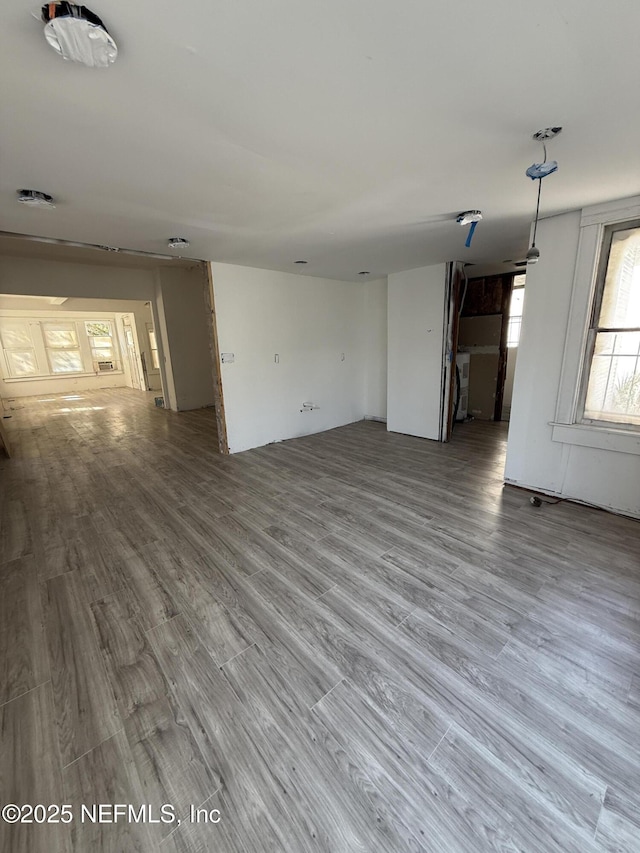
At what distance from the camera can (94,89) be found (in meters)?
1.32

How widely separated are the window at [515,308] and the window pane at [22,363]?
13.0 m

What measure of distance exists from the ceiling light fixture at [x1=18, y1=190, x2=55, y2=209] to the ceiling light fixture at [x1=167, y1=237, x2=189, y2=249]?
1125 millimetres

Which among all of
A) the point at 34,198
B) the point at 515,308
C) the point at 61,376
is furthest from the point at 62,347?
the point at 515,308

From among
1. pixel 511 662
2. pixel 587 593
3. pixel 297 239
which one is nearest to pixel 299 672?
pixel 511 662

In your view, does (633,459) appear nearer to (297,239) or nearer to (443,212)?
(443,212)

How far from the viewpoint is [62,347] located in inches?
429

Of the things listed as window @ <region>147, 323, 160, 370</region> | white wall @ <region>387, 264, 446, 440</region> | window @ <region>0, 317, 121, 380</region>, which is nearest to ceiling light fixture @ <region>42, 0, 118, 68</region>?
white wall @ <region>387, 264, 446, 440</region>

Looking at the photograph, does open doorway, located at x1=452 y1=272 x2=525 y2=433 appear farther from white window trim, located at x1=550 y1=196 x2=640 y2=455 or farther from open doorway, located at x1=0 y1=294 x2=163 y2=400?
open doorway, located at x1=0 y1=294 x2=163 y2=400

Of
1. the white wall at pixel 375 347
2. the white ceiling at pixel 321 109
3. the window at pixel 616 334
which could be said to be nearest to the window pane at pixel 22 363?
the white ceiling at pixel 321 109

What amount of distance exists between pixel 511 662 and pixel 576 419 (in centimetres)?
232

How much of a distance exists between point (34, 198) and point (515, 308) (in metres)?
6.97

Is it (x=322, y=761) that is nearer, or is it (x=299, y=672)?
(x=322, y=761)

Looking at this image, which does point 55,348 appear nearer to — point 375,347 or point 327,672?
point 375,347

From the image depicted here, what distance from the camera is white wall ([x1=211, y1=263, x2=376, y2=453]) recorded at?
4613 mm
